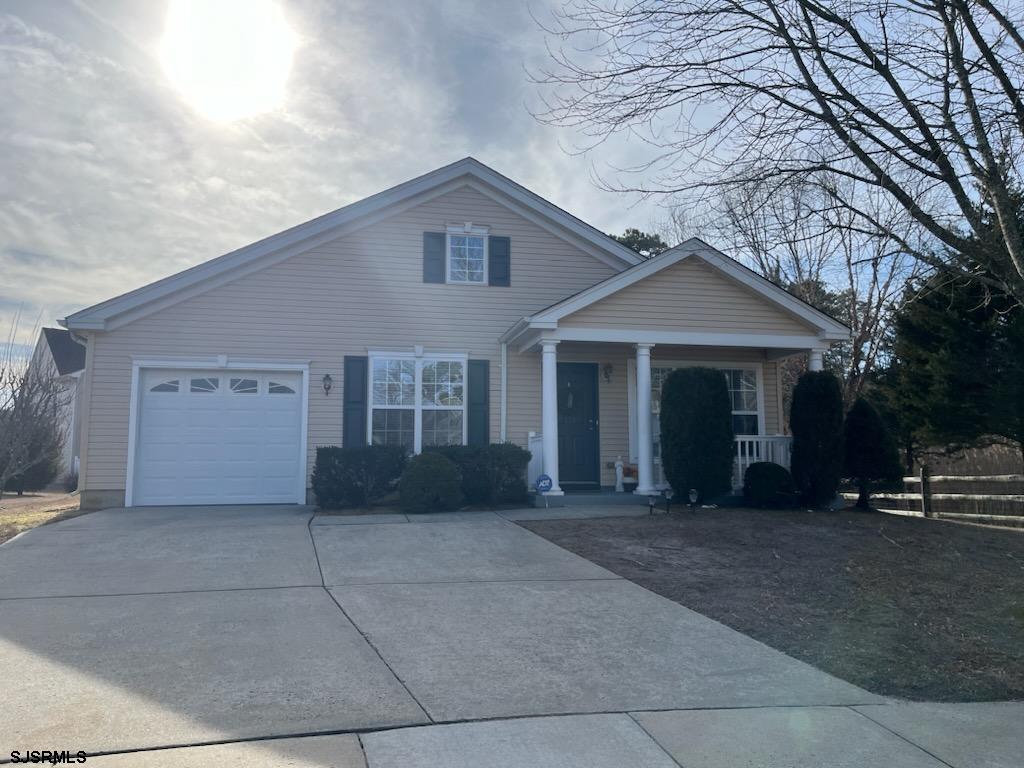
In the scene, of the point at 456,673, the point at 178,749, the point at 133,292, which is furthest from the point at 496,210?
the point at 178,749

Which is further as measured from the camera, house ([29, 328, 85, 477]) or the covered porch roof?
house ([29, 328, 85, 477])

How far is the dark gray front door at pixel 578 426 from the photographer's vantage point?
14016 mm

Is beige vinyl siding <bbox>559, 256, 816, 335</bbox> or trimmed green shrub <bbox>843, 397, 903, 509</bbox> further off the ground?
beige vinyl siding <bbox>559, 256, 816, 335</bbox>

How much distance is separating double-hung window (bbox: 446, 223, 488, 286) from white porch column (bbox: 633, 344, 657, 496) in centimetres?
335

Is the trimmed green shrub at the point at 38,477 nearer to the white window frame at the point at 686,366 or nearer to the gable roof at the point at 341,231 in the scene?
the gable roof at the point at 341,231

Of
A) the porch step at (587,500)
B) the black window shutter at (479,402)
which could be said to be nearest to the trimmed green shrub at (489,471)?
the porch step at (587,500)

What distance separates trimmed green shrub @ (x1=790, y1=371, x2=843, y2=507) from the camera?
11.9 m

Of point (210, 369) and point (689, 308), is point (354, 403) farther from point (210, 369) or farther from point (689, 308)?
point (689, 308)

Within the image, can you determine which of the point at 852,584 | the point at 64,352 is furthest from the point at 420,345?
the point at 64,352

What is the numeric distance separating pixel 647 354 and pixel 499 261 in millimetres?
3399

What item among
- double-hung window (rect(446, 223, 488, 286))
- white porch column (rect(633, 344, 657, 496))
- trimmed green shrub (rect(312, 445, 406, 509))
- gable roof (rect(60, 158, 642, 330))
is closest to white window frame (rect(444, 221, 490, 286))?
double-hung window (rect(446, 223, 488, 286))

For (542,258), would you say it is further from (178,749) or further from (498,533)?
(178,749)

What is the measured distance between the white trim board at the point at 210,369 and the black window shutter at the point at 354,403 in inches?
25.9

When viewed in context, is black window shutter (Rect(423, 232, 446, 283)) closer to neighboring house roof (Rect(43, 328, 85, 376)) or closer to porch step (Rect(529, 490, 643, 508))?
porch step (Rect(529, 490, 643, 508))
